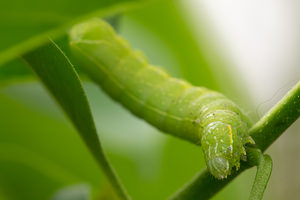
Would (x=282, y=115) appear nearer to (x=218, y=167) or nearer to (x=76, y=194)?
(x=218, y=167)

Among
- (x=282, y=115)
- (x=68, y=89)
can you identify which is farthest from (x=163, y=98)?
(x=282, y=115)

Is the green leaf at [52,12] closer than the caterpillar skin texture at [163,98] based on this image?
Yes

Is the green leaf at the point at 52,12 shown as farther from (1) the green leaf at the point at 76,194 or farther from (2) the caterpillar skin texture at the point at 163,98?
(1) the green leaf at the point at 76,194

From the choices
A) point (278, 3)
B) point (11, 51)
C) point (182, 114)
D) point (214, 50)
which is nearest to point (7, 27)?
point (11, 51)

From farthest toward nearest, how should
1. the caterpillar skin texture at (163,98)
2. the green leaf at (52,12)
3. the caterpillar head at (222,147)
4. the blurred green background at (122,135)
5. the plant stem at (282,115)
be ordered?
the blurred green background at (122,135)
the caterpillar skin texture at (163,98)
the caterpillar head at (222,147)
the plant stem at (282,115)
the green leaf at (52,12)

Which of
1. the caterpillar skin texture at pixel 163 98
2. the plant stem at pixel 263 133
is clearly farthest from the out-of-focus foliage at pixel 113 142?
the plant stem at pixel 263 133

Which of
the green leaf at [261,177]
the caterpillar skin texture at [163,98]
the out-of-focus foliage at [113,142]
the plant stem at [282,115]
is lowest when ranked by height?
the out-of-focus foliage at [113,142]

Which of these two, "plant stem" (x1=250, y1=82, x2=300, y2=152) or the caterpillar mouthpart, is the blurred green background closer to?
the caterpillar mouthpart

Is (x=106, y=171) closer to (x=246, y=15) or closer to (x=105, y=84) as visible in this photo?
(x=105, y=84)
